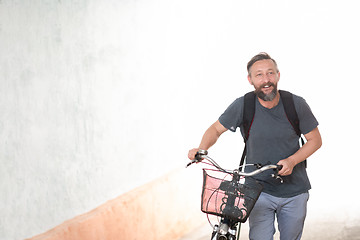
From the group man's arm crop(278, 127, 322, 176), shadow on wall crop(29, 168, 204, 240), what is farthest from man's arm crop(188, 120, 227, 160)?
shadow on wall crop(29, 168, 204, 240)

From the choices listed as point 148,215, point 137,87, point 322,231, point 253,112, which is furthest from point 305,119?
point 322,231

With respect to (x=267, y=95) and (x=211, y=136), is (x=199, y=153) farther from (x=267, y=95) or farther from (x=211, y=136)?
(x=267, y=95)

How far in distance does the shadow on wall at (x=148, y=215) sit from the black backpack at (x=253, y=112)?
1.47m

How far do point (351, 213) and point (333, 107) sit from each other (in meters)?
2.80

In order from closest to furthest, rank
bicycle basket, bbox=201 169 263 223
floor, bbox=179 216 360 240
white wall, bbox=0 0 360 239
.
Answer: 1. bicycle basket, bbox=201 169 263 223
2. white wall, bbox=0 0 360 239
3. floor, bbox=179 216 360 240

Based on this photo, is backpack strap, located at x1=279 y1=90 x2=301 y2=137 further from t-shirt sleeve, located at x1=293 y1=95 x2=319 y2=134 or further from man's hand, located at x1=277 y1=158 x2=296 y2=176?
man's hand, located at x1=277 y1=158 x2=296 y2=176

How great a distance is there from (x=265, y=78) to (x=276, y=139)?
1.33ft


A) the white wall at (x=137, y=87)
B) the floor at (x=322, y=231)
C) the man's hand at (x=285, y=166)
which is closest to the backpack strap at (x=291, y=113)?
the man's hand at (x=285, y=166)

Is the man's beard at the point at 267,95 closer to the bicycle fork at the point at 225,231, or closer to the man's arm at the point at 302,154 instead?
the man's arm at the point at 302,154

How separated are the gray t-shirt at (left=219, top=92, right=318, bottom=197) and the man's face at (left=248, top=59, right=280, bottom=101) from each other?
0.10 m

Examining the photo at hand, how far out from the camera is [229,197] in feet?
10.7

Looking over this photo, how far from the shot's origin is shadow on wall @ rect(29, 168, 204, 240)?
14.4ft

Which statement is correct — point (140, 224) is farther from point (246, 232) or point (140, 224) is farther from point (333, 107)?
point (333, 107)

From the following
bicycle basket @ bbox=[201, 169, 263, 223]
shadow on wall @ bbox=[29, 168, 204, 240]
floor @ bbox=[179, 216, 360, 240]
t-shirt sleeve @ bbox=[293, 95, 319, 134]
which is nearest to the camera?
bicycle basket @ bbox=[201, 169, 263, 223]
